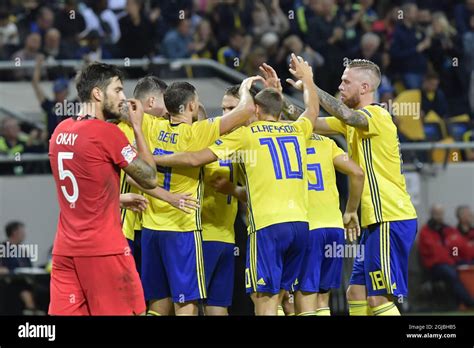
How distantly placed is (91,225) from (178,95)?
74.9 inches

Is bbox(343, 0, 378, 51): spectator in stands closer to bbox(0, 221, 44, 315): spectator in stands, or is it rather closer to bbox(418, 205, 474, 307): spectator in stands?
bbox(418, 205, 474, 307): spectator in stands

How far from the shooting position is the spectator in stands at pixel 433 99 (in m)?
15.9

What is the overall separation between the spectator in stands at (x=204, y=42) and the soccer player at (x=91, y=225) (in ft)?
28.5

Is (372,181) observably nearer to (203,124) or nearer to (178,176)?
(203,124)

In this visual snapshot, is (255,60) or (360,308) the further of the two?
(255,60)

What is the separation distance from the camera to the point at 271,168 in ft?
28.8

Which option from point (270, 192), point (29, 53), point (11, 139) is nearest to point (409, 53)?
point (29, 53)

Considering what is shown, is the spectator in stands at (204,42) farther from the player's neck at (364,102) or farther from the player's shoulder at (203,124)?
the player's shoulder at (203,124)

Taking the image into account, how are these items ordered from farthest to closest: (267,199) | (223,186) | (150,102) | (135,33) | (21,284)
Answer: (135,33)
(21,284)
(150,102)
(223,186)
(267,199)

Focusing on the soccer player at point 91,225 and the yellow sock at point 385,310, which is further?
the yellow sock at point 385,310

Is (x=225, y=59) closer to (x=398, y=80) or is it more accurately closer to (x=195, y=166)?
(x=398, y=80)

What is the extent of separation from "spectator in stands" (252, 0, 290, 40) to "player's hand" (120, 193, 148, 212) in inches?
309

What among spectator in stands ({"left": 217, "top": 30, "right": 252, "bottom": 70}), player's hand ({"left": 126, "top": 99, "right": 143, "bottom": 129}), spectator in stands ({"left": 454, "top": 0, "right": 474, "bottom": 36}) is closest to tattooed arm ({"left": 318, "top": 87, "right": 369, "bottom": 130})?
player's hand ({"left": 126, "top": 99, "right": 143, "bottom": 129})

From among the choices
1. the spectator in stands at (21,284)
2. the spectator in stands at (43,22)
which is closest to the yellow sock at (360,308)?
the spectator in stands at (21,284)
